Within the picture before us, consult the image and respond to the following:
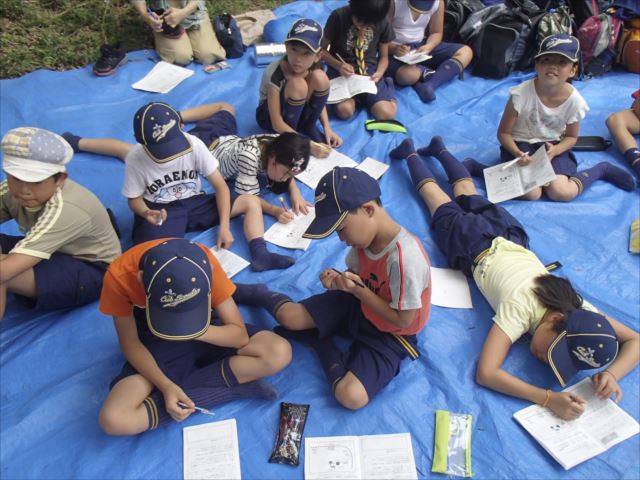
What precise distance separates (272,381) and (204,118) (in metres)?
1.91

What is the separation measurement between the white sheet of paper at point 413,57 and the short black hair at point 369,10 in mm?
523

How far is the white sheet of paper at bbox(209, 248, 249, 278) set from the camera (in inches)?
88.1

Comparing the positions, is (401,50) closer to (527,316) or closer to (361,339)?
(527,316)

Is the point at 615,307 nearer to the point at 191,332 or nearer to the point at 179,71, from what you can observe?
the point at 191,332

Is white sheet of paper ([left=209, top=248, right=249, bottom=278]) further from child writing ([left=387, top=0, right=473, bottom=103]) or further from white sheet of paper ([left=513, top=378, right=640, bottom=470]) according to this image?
child writing ([left=387, top=0, right=473, bottom=103])

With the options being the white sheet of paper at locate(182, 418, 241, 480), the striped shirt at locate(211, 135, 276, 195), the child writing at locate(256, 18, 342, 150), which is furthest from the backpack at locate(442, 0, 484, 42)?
the white sheet of paper at locate(182, 418, 241, 480)

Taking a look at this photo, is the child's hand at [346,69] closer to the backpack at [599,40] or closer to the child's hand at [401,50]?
the child's hand at [401,50]

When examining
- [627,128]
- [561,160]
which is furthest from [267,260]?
[627,128]

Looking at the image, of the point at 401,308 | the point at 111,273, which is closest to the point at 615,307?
the point at 401,308

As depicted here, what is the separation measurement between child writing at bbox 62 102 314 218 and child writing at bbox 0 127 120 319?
2.49ft

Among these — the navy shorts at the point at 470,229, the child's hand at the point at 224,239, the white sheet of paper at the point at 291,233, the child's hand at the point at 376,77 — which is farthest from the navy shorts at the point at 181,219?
the child's hand at the point at 376,77

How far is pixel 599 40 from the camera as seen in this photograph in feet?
11.5

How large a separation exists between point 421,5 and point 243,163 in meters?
1.92

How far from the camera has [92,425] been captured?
5.59ft
